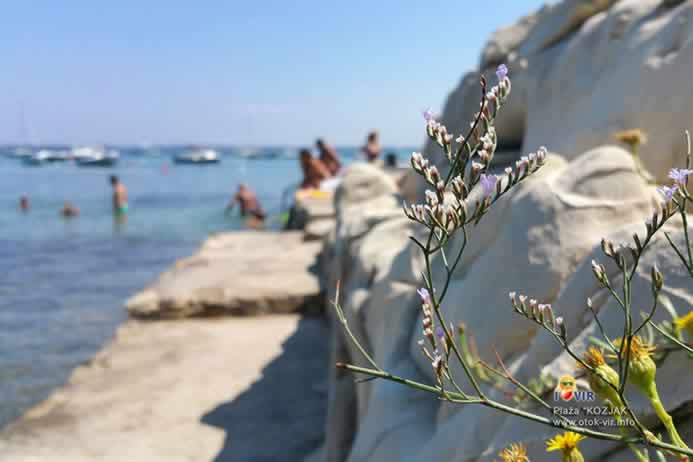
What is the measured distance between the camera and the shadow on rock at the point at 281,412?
3971 mm

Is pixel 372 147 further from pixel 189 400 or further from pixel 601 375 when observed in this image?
pixel 601 375

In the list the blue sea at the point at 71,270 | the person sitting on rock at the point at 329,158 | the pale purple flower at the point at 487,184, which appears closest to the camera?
the pale purple flower at the point at 487,184

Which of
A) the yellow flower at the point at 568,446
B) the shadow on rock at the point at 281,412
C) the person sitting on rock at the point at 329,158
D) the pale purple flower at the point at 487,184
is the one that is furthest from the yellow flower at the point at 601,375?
the person sitting on rock at the point at 329,158

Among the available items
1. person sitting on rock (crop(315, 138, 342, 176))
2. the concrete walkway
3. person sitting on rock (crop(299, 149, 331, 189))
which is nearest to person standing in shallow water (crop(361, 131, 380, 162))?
person sitting on rock (crop(315, 138, 342, 176))

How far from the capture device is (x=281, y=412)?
4500mm

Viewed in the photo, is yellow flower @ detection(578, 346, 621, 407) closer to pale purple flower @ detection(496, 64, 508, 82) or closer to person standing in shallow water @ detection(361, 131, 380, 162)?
pale purple flower @ detection(496, 64, 508, 82)

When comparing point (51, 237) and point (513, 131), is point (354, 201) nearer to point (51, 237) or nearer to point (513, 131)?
point (513, 131)

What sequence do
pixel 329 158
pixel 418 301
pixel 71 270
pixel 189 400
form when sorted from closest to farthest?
pixel 418 301
pixel 189 400
pixel 71 270
pixel 329 158

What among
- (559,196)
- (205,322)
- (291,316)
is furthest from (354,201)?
(559,196)

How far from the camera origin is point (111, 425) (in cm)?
433

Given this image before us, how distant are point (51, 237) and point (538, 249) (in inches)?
629

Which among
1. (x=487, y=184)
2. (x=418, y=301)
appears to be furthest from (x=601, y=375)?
(x=418, y=301)

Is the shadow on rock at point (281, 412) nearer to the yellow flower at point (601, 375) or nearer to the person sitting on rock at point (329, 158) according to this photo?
the yellow flower at point (601, 375)

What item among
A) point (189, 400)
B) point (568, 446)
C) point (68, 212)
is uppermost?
point (568, 446)
